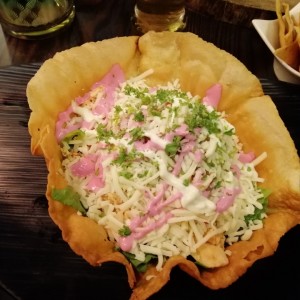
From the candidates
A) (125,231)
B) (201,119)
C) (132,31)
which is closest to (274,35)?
(132,31)

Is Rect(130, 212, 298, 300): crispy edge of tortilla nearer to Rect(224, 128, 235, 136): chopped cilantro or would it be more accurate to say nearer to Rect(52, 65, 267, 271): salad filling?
Rect(52, 65, 267, 271): salad filling

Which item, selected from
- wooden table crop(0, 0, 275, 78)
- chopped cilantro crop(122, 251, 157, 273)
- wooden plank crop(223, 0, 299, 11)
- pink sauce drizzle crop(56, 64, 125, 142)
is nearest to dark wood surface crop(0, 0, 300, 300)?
chopped cilantro crop(122, 251, 157, 273)

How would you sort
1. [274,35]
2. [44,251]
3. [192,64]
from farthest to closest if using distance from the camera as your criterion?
1. [274,35]
2. [192,64]
3. [44,251]

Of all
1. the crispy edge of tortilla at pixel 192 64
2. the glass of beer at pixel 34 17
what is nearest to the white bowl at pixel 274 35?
the crispy edge of tortilla at pixel 192 64

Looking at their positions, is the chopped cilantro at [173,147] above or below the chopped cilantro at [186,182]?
above

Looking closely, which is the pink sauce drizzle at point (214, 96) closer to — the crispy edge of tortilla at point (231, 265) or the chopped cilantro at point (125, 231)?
the crispy edge of tortilla at point (231, 265)

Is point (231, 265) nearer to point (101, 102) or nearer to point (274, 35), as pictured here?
point (101, 102)

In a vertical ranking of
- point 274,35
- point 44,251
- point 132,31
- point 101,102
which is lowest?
point 44,251
